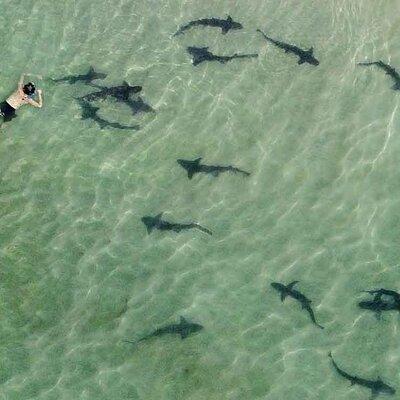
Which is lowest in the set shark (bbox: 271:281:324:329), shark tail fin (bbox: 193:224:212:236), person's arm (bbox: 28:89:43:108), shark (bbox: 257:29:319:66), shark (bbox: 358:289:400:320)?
shark (bbox: 271:281:324:329)

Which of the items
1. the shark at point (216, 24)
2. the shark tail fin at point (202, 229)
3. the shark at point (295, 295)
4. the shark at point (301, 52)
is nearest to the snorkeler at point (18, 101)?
the shark at point (216, 24)

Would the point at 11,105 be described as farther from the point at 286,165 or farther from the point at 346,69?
the point at 346,69

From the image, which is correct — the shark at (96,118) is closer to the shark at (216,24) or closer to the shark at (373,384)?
the shark at (216,24)

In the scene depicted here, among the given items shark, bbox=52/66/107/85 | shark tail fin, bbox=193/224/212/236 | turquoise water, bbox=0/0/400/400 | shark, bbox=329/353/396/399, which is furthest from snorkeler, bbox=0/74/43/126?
shark, bbox=329/353/396/399

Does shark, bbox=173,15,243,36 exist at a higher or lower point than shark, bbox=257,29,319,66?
lower

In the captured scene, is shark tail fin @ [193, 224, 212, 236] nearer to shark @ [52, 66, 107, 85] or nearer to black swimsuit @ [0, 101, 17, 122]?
shark @ [52, 66, 107, 85]

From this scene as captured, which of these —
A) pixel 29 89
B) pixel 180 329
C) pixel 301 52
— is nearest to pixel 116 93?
pixel 29 89

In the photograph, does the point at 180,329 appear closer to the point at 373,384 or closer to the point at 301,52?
the point at 373,384
